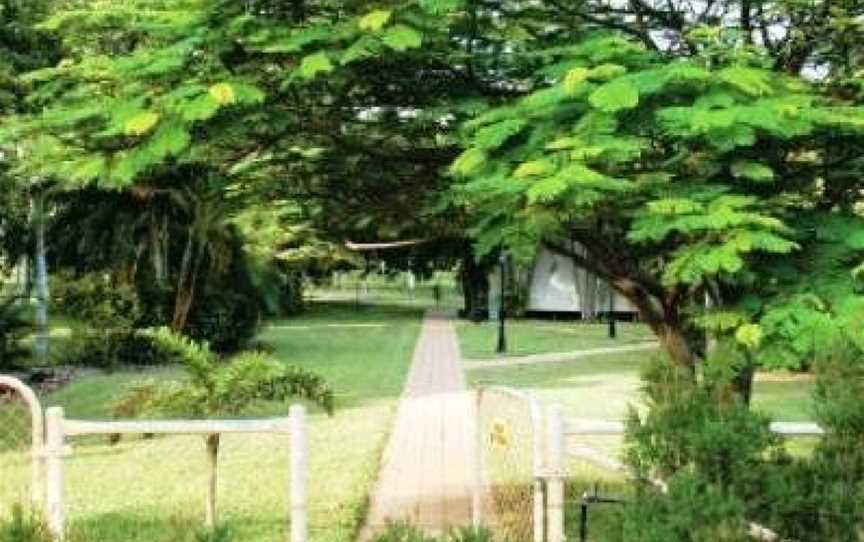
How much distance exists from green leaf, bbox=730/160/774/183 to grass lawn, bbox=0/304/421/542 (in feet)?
13.8

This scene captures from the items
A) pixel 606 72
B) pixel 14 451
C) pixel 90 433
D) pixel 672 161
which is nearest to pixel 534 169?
pixel 606 72

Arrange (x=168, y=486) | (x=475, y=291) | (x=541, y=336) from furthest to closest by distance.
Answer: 1. (x=475, y=291)
2. (x=541, y=336)
3. (x=168, y=486)

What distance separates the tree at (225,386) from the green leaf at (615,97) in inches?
194

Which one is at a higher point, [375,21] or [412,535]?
[375,21]

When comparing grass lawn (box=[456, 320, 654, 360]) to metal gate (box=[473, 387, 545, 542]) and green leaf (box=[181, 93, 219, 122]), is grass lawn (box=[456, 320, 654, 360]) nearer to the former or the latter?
metal gate (box=[473, 387, 545, 542])

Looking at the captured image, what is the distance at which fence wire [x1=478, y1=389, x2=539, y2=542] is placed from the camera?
347 inches

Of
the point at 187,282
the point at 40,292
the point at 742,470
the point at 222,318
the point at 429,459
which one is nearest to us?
the point at 742,470

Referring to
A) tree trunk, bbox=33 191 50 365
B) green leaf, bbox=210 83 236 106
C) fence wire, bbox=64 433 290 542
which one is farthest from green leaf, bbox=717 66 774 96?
tree trunk, bbox=33 191 50 365

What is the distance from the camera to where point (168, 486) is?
14.4 meters

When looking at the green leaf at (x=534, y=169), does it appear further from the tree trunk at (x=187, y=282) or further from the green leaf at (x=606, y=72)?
the tree trunk at (x=187, y=282)

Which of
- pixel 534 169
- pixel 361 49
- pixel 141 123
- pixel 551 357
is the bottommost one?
pixel 551 357

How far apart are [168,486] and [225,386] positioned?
9.32 feet

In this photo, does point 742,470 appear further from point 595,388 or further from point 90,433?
point 595,388

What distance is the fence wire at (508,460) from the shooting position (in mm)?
8805
